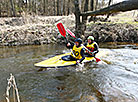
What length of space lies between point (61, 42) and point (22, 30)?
12.4 ft

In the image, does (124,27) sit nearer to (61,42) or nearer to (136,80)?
(61,42)

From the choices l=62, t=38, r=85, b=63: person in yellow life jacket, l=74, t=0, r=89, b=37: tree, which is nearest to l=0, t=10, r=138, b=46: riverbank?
l=74, t=0, r=89, b=37: tree

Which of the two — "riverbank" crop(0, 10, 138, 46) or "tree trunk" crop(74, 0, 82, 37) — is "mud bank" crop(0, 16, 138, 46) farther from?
"tree trunk" crop(74, 0, 82, 37)

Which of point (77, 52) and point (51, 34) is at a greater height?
point (51, 34)

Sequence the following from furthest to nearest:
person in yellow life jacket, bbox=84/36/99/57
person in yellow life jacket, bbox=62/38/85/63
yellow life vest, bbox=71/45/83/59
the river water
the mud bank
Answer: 1. the mud bank
2. person in yellow life jacket, bbox=84/36/99/57
3. yellow life vest, bbox=71/45/83/59
4. person in yellow life jacket, bbox=62/38/85/63
5. the river water

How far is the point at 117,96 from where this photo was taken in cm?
334

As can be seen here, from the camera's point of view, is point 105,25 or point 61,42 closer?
point 61,42

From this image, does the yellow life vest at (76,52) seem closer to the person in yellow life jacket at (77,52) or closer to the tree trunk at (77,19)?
the person in yellow life jacket at (77,52)

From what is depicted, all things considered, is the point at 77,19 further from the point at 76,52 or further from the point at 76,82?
the point at 76,82

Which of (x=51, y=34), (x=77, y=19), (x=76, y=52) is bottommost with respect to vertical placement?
A: (x=76, y=52)

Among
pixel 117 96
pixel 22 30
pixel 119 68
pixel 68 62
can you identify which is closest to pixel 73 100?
pixel 117 96

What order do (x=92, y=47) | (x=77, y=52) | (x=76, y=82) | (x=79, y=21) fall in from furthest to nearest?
(x=79, y=21)
(x=92, y=47)
(x=77, y=52)
(x=76, y=82)

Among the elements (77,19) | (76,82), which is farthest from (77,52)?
(77,19)

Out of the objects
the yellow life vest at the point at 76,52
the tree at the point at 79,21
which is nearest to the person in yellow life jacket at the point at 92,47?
the yellow life vest at the point at 76,52
